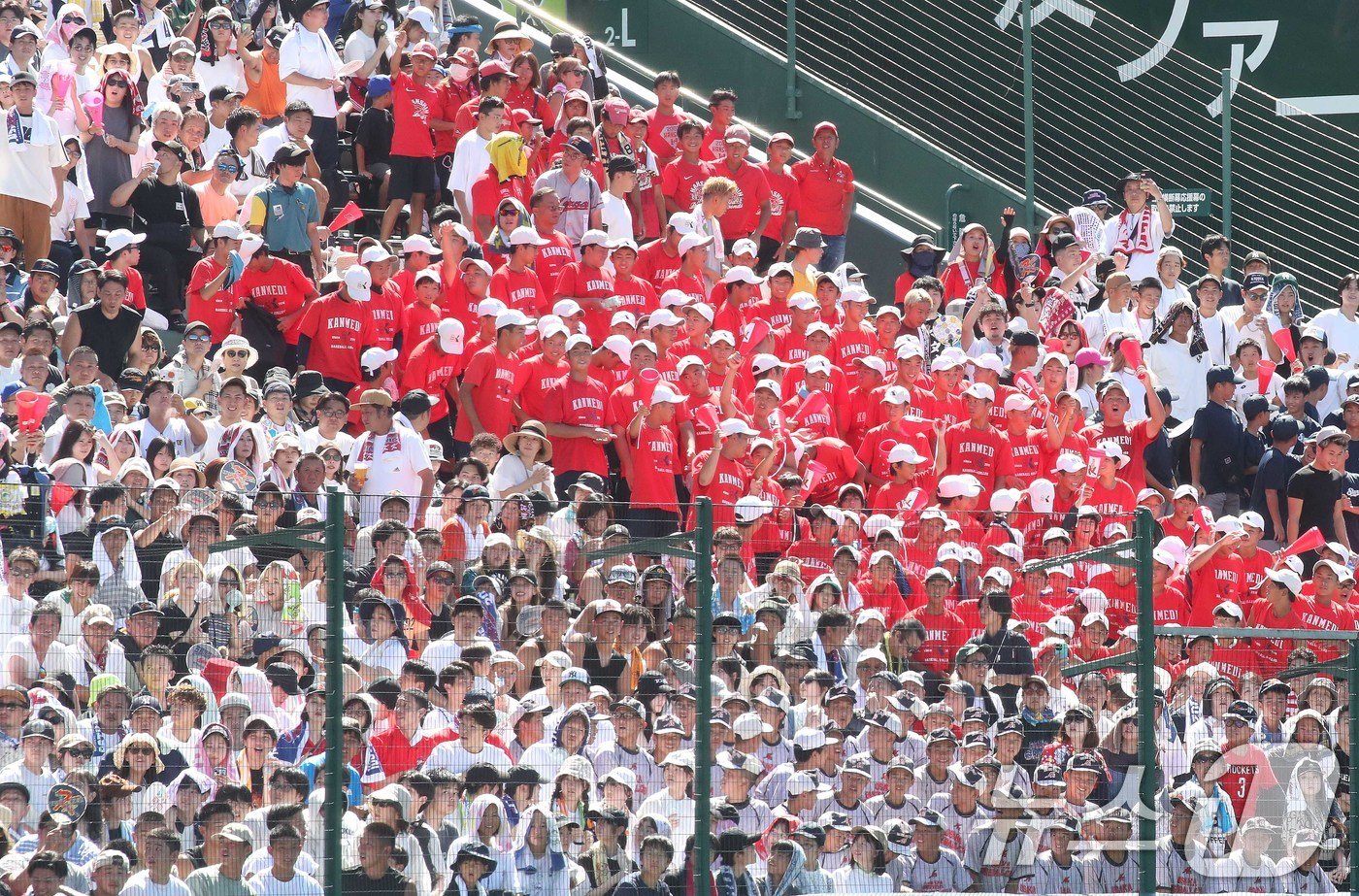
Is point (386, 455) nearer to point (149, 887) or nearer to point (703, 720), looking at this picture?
point (703, 720)

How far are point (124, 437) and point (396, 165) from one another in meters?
4.78

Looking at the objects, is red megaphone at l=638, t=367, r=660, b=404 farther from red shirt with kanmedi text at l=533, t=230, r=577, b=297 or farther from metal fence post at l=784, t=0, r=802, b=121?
metal fence post at l=784, t=0, r=802, b=121

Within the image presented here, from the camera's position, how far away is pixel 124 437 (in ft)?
38.4

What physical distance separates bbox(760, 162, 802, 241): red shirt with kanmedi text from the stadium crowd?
0.08 feet

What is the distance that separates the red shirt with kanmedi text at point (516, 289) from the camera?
14.4 metres

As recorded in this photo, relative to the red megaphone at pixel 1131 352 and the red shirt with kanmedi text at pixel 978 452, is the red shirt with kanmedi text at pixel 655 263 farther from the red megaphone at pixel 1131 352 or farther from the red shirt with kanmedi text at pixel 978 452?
the red megaphone at pixel 1131 352

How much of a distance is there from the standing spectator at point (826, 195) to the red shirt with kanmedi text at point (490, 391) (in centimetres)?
480

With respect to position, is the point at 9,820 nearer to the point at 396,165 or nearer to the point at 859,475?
the point at 859,475

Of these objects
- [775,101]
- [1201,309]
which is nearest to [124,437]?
[1201,309]

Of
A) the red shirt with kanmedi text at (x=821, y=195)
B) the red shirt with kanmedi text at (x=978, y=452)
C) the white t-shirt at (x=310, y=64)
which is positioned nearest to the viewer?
the red shirt with kanmedi text at (x=978, y=452)

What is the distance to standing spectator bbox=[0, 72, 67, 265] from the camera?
1355 centimetres

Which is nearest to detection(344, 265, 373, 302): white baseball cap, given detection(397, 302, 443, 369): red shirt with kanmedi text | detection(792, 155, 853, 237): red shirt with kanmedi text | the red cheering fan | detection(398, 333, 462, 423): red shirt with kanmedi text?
detection(397, 302, 443, 369): red shirt with kanmedi text

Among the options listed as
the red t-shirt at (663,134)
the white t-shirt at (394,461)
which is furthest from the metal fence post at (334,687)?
the red t-shirt at (663,134)

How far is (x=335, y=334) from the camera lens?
13523mm
